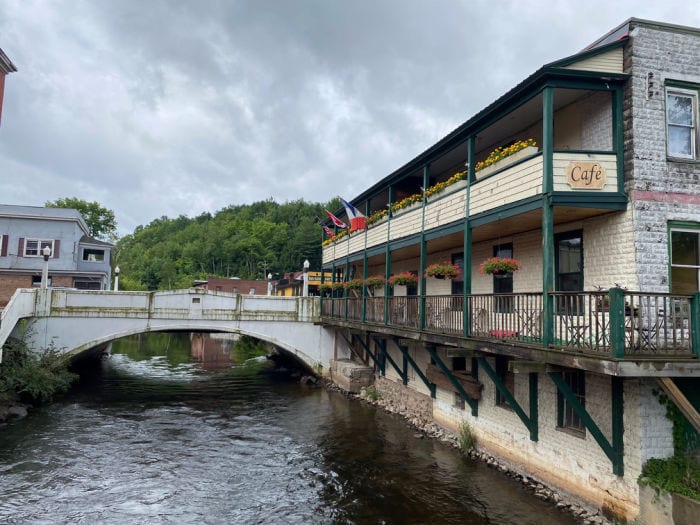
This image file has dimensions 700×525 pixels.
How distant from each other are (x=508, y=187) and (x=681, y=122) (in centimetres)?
371

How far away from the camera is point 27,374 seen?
62.8 ft

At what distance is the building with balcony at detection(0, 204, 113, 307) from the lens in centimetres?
3428

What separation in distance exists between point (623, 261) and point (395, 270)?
44.9 feet

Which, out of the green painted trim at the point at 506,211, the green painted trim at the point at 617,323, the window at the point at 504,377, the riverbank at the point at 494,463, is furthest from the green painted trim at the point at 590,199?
the riverbank at the point at 494,463

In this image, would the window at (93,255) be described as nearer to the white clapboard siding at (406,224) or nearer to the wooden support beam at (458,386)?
the white clapboard siding at (406,224)

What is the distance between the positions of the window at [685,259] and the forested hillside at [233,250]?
68.5 meters

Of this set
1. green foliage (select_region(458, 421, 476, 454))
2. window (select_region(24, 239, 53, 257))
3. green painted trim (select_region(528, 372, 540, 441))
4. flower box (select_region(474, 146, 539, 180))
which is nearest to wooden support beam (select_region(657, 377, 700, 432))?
green painted trim (select_region(528, 372, 540, 441))

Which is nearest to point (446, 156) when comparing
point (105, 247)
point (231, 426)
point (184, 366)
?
point (231, 426)

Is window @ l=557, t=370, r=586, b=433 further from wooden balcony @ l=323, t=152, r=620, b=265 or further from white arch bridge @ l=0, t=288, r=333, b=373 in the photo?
white arch bridge @ l=0, t=288, r=333, b=373

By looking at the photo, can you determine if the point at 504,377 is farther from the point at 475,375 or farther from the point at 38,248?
the point at 38,248

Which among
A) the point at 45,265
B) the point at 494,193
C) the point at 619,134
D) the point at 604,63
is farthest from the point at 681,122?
the point at 45,265

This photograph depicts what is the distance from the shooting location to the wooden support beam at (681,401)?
7934 millimetres

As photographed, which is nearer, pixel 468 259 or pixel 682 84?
pixel 682 84

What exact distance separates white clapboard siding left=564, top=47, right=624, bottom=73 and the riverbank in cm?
897
